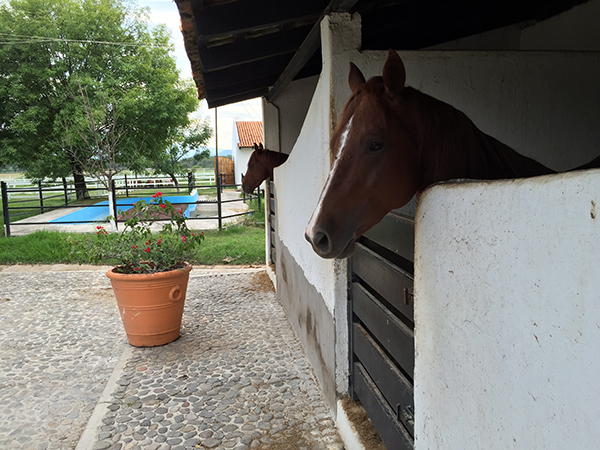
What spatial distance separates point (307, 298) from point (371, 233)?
1.41 m

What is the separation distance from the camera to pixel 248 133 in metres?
29.2

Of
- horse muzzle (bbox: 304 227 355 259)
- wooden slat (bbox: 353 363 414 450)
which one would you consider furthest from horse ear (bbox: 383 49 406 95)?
wooden slat (bbox: 353 363 414 450)

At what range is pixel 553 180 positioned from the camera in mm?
809

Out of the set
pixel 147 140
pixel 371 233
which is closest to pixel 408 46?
pixel 371 233

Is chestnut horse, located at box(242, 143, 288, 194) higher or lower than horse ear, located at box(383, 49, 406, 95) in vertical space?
lower

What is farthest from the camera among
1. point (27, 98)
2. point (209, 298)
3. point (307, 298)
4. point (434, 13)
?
point (27, 98)

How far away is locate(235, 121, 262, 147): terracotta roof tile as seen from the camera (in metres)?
27.6

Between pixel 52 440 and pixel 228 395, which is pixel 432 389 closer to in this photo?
pixel 228 395

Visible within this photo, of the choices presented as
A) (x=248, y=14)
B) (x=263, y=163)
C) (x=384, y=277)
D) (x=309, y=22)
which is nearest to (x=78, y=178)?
(x=263, y=163)

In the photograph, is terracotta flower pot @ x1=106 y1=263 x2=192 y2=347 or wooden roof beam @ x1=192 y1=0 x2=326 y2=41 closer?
wooden roof beam @ x1=192 y1=0 x2=326 y2=41

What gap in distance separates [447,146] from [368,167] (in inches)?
11.8

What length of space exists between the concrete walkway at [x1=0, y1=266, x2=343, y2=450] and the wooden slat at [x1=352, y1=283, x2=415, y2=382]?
855 mm

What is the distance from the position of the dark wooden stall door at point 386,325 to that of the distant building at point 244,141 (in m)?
24.7

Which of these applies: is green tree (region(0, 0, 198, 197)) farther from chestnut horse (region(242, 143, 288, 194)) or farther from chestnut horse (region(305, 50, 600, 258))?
chestnut horse (region(305, 50, 600, 258))
